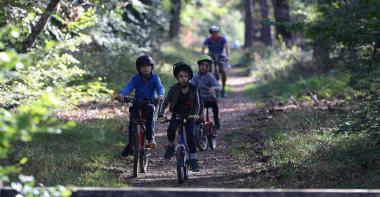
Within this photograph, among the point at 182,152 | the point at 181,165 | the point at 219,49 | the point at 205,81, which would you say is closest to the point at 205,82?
the point at 205,81

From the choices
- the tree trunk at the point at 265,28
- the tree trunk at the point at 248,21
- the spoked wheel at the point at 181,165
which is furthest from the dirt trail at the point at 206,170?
the tree trunk at the point at 248,21

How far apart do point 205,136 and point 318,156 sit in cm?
354

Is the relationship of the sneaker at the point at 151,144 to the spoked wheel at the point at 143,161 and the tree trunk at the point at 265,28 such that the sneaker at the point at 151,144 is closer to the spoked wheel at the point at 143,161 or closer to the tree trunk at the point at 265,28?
the spoked wheel at the point at 143,161

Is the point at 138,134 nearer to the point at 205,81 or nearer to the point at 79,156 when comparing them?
the point at 79,156

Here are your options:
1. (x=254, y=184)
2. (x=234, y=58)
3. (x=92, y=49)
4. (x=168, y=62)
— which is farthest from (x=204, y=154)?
(x=234, y=58)

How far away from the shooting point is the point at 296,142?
11609 mm

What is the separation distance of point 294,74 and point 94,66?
8491mm

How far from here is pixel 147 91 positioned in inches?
428

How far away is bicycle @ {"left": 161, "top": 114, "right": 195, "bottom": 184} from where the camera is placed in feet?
32.5

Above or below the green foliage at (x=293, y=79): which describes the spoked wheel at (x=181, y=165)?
below

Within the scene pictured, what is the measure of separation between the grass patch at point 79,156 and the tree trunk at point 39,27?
6.40 ft

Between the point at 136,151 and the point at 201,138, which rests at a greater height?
the point at 201,138

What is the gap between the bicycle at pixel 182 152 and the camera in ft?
32.5

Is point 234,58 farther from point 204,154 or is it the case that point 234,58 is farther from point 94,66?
point 204,154
